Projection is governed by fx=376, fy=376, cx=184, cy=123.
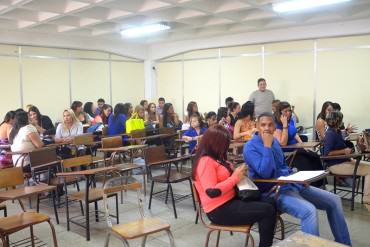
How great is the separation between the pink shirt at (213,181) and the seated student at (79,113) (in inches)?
232

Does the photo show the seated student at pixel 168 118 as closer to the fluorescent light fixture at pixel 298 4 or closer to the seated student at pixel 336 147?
the fluorescent light fixture at pixel 298 4

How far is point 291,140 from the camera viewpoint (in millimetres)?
5082

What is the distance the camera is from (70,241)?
374cm

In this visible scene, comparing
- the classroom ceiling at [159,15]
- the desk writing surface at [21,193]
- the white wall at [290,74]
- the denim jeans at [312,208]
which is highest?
the classroom ceiling at [159,15]

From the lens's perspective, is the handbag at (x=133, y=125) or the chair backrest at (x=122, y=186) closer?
the chair backrest at (x=122, y=186)

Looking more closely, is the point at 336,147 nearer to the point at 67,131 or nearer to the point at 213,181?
the point at 213,181

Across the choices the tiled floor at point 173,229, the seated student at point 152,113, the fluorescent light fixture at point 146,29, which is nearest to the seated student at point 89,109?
the seated student at point 152,113

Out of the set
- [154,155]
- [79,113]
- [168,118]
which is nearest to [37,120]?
[79,113]

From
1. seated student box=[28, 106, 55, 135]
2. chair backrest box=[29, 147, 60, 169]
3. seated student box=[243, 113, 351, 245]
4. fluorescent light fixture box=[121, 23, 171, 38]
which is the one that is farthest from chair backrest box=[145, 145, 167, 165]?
fluorescent light fixture box=[121, 23, 171, 38]

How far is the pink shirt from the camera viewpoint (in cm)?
279

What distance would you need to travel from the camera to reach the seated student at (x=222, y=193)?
2.76 meters

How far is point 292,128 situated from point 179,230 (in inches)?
86.0

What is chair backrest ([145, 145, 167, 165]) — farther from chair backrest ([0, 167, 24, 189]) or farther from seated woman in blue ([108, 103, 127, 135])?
seated woman in blue ([108, 103, 127, 135])

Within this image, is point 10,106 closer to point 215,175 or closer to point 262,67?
point 262,67
